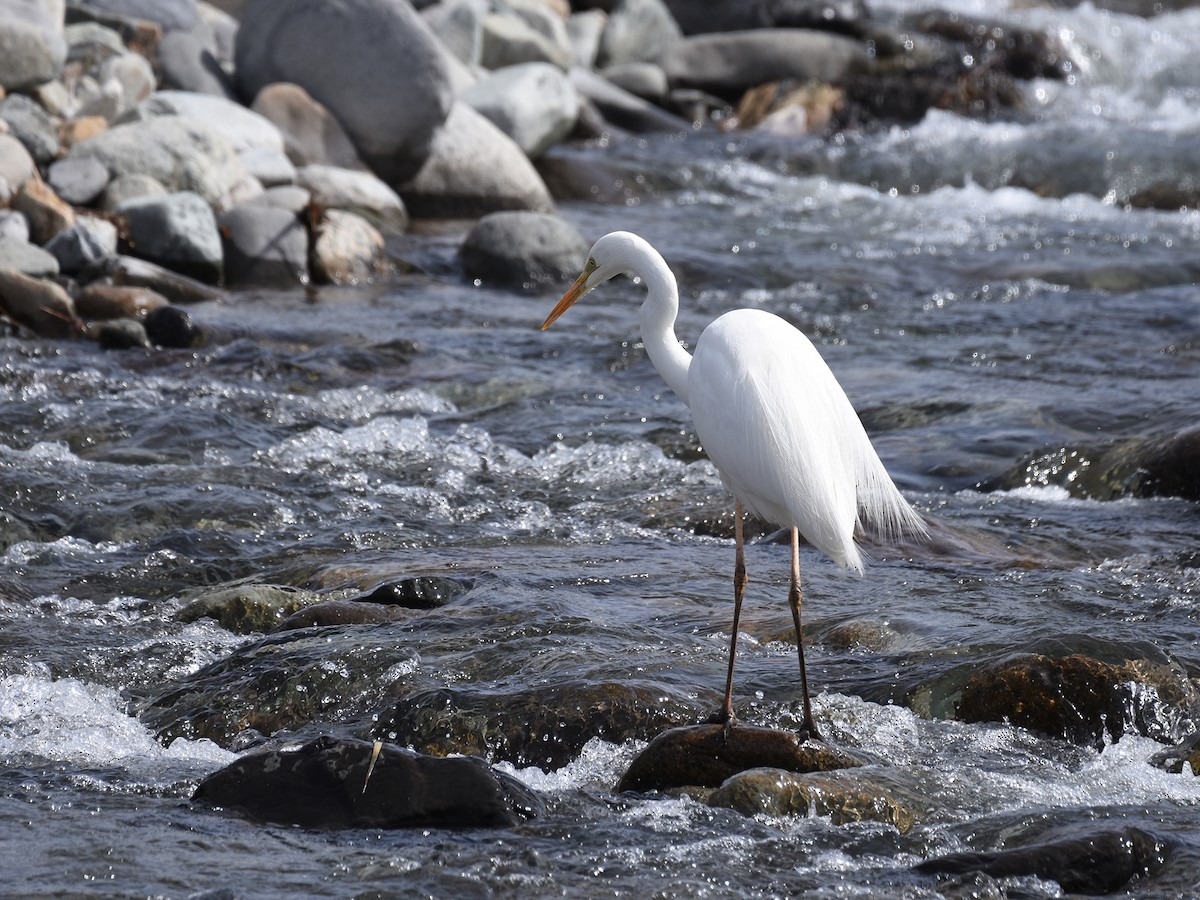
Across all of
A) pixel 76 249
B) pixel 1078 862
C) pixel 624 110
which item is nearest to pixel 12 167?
pixel 76 249

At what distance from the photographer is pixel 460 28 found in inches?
640

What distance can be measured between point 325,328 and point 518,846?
5975 mm

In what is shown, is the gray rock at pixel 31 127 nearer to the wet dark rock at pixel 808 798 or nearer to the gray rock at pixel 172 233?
the gray rock at pixel 172 233

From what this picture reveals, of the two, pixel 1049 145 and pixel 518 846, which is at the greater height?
pixel 1049 145

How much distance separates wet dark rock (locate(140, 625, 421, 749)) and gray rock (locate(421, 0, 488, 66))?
12.4 meters

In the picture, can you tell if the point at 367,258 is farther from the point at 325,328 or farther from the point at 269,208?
the point at 325,328

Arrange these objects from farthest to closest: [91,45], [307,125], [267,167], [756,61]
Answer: [756,61] < [307,125] < [91,45] < [267,167]

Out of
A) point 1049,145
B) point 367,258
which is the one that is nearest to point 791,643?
point 367,258

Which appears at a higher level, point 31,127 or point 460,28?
point 460,28

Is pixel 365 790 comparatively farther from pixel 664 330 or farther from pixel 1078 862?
pixel 664 330

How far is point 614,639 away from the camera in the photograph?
4.87m

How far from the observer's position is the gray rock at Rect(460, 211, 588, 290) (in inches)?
423

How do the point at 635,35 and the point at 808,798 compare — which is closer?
the point at 808,798

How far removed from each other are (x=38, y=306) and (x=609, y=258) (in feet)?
16.0
